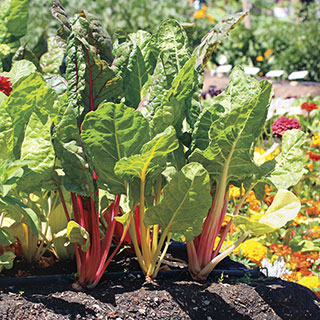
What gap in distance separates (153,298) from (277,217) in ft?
1.41

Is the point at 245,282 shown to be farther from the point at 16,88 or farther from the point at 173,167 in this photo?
the point at 16,88

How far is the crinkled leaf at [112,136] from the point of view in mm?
1291

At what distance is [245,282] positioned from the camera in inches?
63.6

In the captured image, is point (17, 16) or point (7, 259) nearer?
point (7, 259)

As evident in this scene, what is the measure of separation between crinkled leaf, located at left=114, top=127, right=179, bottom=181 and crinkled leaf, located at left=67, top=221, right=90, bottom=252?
0.17 metres

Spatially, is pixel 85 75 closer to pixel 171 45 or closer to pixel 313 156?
pixel 171 45

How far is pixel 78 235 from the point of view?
1.35 metres

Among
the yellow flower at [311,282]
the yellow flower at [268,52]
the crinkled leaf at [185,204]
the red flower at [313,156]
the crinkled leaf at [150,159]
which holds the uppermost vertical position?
the crinkled leaf at [150,159]

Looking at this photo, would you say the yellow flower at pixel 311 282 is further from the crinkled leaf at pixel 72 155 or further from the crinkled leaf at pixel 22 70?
the crinkled leaf at pixel 22 70

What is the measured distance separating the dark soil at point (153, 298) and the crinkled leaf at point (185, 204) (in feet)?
0.61

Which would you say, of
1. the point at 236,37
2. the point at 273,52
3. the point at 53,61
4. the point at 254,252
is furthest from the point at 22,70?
the point at 273,52

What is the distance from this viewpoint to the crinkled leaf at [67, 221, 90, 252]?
130 cm

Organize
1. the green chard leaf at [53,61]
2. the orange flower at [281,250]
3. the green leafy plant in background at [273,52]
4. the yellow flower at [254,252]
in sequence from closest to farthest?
the green chard leaf at [53,61], the yellow flower at [254,252], the orange flower at [281,250], the green leafy plant in background at [273,52]

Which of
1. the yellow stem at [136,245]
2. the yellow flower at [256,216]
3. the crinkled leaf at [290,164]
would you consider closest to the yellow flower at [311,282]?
the yellow flower at [256,216]
